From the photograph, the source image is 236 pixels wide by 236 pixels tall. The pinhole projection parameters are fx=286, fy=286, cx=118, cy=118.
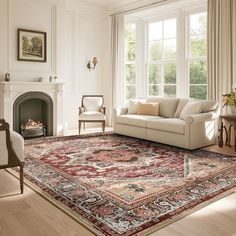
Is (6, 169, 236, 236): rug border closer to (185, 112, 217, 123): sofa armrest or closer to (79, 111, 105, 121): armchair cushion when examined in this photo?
(185, 112, 217, 123): sofa armrest

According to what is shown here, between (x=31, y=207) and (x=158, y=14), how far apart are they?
604 centimetres

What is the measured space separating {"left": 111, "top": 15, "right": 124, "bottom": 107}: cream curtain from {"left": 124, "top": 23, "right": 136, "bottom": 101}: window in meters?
0.32

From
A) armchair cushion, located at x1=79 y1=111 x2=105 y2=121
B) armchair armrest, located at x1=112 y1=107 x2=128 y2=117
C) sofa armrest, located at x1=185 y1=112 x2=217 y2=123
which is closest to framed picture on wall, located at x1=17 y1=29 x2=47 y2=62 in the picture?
armchair cushion, located at x1=79 y1=111 x2=105 y2=121

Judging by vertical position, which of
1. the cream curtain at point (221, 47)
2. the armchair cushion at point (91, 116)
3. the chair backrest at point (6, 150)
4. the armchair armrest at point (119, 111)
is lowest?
the chair backrest at point (6, 150)

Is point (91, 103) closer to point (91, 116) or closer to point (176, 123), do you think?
point (91, 116)

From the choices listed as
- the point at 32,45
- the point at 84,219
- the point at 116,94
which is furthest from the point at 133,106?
the point at 84,219

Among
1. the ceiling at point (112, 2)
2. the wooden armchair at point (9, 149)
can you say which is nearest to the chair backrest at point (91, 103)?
the ceiling at point (112, 2)

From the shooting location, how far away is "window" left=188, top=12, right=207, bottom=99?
6348mm

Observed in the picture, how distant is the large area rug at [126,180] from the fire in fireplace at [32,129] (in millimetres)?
554

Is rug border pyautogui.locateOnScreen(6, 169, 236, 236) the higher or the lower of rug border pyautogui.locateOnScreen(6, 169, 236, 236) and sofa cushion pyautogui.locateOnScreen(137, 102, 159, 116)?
the lower

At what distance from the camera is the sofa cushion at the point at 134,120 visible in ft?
18.1

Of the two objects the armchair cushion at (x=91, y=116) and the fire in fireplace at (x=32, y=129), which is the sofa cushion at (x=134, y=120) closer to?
the armchair cushion at (x=91, y=116)

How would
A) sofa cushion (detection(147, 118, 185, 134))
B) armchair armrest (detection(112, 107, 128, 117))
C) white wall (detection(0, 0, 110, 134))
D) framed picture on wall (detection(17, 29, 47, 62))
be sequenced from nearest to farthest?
sofa cushion (detection(147, 118, 185, 134)) < white wall (detection(0, 0, 110, 134)) < framed picture on wall (detection(17, 29, 47, 62)) < armchair armrest (detection(112, 107, 128, 117))

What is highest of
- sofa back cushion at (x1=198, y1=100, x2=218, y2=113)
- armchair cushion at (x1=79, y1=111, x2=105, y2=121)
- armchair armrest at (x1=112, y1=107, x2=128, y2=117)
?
sofa back cushion at (x1=198, y1=100, x2=218, y2=113)
